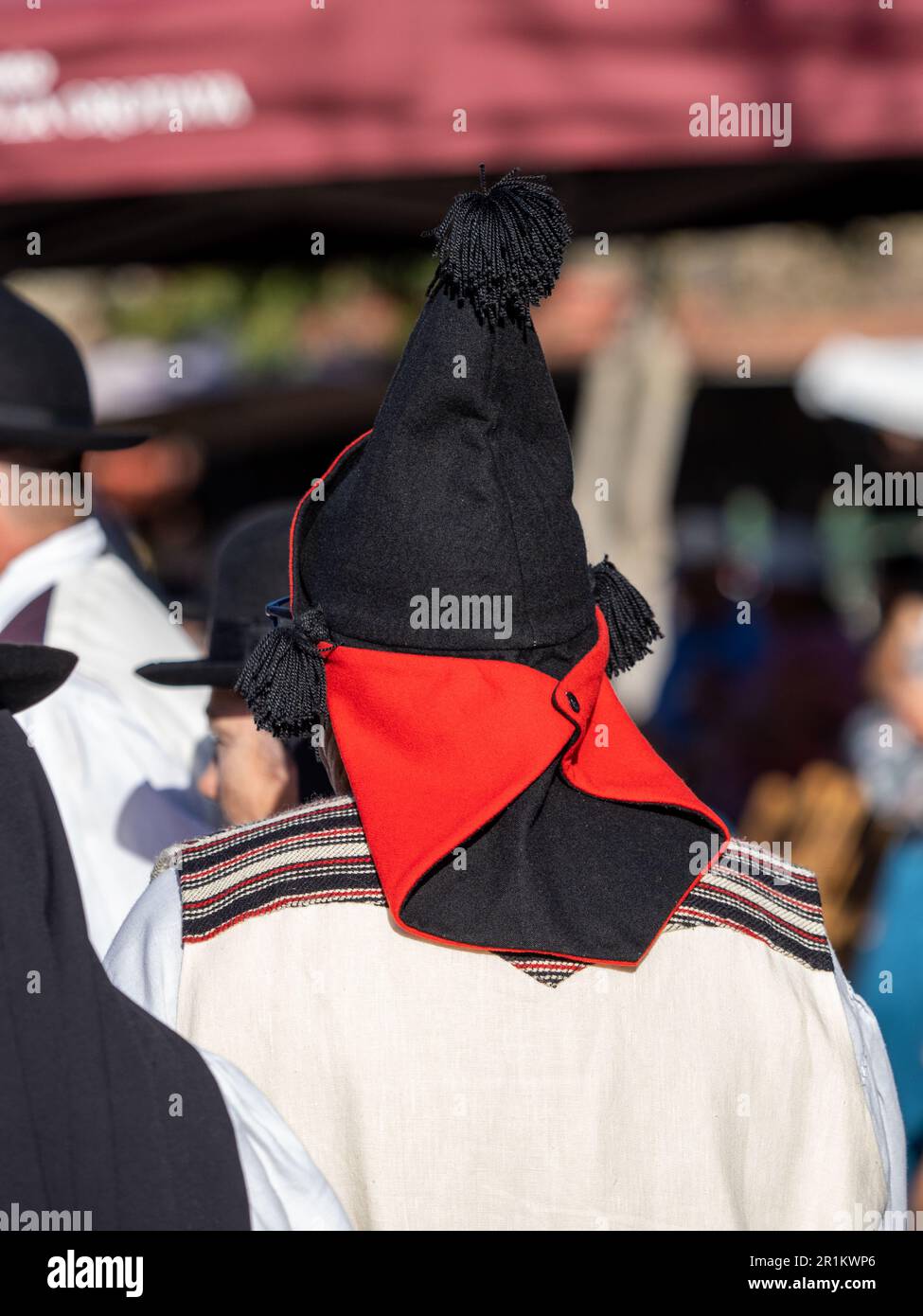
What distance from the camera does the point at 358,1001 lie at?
1499 mm

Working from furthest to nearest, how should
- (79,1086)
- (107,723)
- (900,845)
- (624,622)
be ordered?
(900,845), (107,723), (624,622), (79,1086)

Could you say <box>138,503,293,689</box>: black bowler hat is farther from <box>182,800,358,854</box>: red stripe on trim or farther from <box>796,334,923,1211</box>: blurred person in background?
<box>796,334,923,1211</box>: blurred person in background

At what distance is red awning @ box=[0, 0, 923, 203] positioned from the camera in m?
3.24

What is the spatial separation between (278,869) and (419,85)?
2.33 metres

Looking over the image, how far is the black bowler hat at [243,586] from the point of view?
2.55 metres

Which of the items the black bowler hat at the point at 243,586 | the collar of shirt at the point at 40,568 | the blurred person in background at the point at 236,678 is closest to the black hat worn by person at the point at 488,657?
the blurred person in background at the point at 236,678

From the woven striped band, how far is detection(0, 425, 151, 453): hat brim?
4.48 ft

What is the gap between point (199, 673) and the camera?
2.45 metres

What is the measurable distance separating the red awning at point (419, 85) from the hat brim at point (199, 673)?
1479 millimetres

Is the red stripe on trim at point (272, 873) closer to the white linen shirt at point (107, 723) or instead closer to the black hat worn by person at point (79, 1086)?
the black hat worn by person at point (79, 1086)

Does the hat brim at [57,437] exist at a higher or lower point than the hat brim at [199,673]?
higher

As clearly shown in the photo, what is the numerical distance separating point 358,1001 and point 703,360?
369 inches

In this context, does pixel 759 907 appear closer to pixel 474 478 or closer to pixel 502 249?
pixel 474 478

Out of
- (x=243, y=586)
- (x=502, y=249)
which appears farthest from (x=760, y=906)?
(x=243, y=586)
